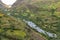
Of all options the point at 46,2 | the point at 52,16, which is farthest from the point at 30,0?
the point at 52,16

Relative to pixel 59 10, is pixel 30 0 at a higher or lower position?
higher

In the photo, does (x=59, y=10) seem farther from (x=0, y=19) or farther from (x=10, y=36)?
(x=10, y=36)

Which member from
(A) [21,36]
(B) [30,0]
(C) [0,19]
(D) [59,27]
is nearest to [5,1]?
(B) [30,0]

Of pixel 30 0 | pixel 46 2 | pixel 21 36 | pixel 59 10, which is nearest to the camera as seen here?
pixel 21 36

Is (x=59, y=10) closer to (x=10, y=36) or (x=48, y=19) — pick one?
(x=48, y=19)

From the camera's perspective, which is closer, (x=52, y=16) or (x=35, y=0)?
(x=52, y=16)

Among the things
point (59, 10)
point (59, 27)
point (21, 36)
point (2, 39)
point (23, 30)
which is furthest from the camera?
point (59, 10)

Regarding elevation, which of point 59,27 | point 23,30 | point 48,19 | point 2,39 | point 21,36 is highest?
point 48,19

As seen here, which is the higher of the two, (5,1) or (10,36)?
(5,1)

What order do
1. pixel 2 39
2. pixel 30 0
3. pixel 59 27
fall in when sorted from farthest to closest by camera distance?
pixel 30 0
pixel 59 27
pixel 2 39
